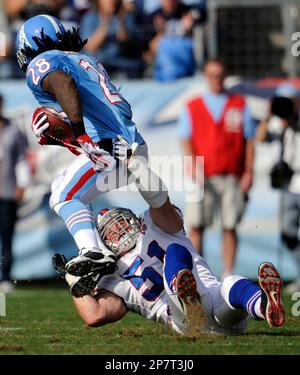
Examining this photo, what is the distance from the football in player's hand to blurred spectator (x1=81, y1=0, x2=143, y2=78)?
539 cm

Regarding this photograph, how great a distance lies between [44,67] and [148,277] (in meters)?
1.52

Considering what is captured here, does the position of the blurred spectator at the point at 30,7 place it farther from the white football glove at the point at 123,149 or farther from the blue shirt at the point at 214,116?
the white football glove at the point at 123,149

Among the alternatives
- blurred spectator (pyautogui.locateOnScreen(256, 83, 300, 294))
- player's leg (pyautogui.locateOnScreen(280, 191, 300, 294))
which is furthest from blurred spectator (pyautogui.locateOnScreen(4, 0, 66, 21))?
player's leg (pyautogui.locateOnScreen(280, 191, 300, 294))

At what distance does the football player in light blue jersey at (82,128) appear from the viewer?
18.5ft

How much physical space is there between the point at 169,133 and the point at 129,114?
14.9 feet

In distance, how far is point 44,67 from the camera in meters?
6.11

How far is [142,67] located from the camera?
1191 cm

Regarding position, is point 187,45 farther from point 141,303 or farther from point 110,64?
point 141,303

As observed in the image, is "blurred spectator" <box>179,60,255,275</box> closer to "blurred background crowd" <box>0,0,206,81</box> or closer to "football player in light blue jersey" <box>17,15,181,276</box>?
"blurred background crowd" <box>0,0,206,81</box>

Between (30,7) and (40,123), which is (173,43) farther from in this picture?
(40,123)

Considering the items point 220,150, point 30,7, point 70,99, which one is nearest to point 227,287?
point 70,99

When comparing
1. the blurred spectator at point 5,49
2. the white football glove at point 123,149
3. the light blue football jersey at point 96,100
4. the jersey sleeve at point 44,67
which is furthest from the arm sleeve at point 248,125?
the white football glove at point 123,149
